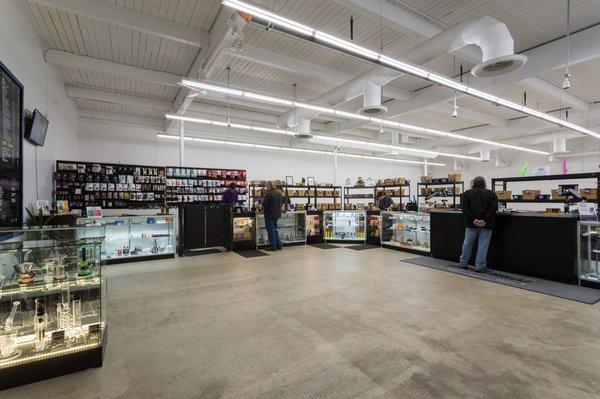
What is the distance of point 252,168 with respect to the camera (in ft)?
44.3

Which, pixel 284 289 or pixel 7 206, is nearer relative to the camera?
pixel 7 206

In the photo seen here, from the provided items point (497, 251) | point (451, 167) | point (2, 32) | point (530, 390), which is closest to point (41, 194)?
point (2, 32)

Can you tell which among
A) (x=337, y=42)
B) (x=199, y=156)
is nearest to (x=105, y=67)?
(x=337, y=42)

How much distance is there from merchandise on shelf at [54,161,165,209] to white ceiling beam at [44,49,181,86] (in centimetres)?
236

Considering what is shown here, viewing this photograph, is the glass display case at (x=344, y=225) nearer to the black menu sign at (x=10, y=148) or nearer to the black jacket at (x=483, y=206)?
the black jacket at (x=483, y=206)

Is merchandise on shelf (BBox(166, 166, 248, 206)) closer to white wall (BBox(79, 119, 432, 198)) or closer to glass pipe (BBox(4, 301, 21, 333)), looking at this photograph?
white wall (BBox(79, 119, 432, 198))

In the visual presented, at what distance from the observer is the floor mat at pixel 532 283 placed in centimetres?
427

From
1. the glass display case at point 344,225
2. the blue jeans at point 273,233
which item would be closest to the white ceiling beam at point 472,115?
the glass display case at point 344,225

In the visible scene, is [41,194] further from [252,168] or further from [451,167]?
[451,167]

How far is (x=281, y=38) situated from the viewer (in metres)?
5.92

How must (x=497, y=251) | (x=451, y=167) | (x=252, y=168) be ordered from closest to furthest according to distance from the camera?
(x=497, y=251)
(x=252, y=168)
(x=451, y=167)

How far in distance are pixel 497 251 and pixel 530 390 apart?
424cm

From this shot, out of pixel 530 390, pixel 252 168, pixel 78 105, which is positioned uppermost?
pixel 78 105

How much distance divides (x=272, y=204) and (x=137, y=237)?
3355 millimetres
